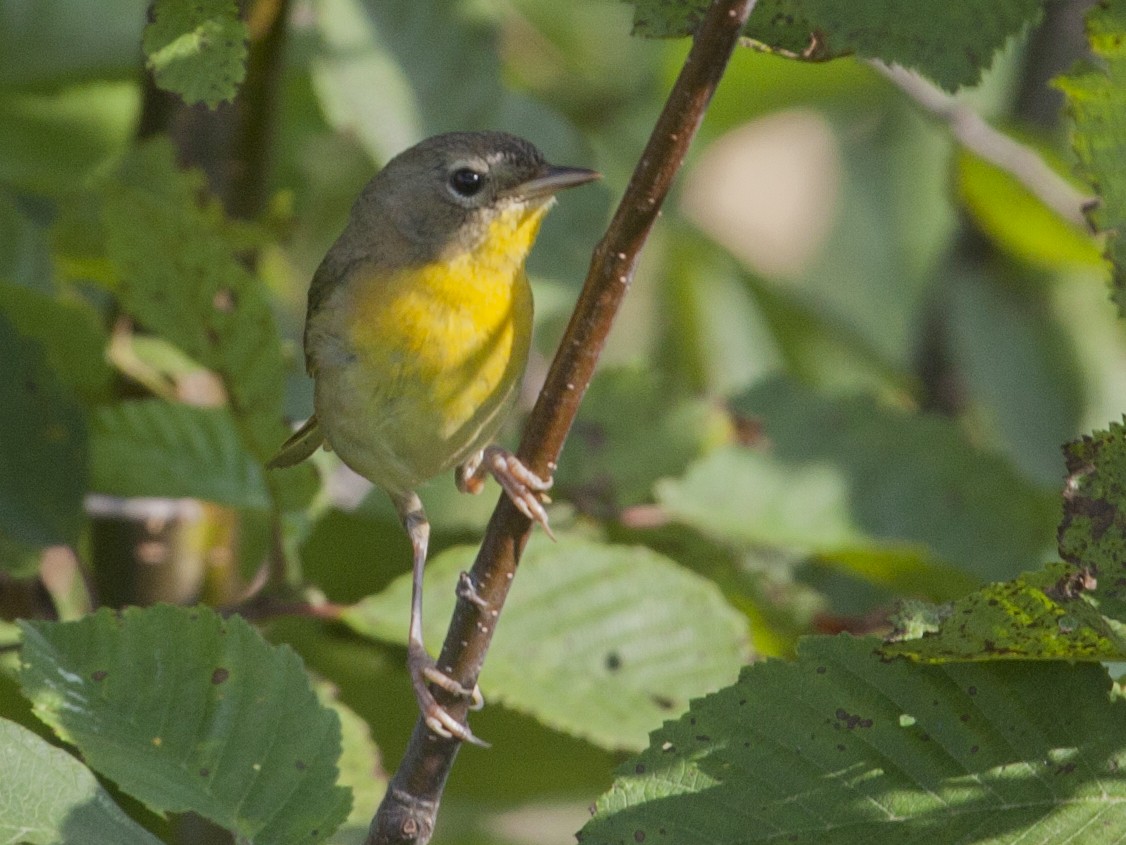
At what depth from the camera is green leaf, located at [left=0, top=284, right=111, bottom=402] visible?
2266 mm

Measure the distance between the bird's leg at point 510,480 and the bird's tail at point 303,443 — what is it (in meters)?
0.24

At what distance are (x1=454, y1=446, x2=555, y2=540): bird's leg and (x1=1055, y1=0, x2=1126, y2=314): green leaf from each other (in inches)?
23.3

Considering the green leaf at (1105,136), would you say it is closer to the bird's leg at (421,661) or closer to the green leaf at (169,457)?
the bird's leg at (421,661)

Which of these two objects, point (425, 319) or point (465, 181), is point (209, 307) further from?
point (465, 181)

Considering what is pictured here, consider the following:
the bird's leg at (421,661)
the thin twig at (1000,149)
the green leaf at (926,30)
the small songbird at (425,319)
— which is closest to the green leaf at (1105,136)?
the green leaf at (926,30)

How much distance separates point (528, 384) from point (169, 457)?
4.27ft

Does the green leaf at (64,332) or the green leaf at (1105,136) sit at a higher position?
the green leaf at (1105,136)

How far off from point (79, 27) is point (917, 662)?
Result: 2.07 m

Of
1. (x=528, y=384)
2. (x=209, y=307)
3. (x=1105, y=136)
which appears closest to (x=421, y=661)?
(x=209, y=307)

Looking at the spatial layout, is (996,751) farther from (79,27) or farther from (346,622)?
(79,27)

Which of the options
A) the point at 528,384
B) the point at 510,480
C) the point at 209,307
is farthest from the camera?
the point at 528,384

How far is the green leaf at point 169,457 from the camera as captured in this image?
7.49 feet

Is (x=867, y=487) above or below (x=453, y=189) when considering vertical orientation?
below

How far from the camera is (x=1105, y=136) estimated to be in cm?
144
